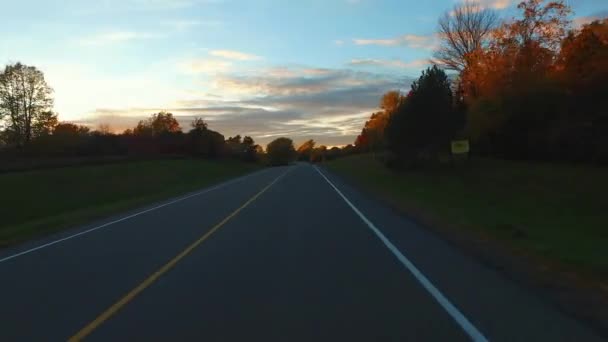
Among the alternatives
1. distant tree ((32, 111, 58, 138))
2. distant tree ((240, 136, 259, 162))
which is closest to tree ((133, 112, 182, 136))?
distant tree ((240, 136, 259, 162))

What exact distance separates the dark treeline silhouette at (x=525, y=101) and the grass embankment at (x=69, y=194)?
749 inches

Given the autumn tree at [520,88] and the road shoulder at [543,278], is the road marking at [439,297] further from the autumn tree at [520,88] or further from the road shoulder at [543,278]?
the autumn tree at [520,88]

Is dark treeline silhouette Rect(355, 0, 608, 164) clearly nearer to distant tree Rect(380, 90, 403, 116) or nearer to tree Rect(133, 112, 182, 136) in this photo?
distant tree Rect(380, 90, 403, 116)

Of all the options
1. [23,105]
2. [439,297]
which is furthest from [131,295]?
[23,105]

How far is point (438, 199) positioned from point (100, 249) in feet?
57.1

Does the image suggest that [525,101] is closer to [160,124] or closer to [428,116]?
[428,116]

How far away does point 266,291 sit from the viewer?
26.6 ft

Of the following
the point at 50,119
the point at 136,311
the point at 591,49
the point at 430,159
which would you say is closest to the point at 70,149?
the point at 50,119

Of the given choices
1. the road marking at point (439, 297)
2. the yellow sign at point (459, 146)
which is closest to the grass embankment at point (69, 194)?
the road marking at point (439, 297)

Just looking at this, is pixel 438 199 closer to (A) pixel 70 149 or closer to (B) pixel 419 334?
(B) pixel 419 334

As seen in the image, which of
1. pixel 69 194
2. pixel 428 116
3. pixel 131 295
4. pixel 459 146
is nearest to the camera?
pixel 131 295

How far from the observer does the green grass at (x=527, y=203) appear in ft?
39.9

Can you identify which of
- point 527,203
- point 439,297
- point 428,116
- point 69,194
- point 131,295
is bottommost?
point 69,194

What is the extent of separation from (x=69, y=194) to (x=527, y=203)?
27.8m
